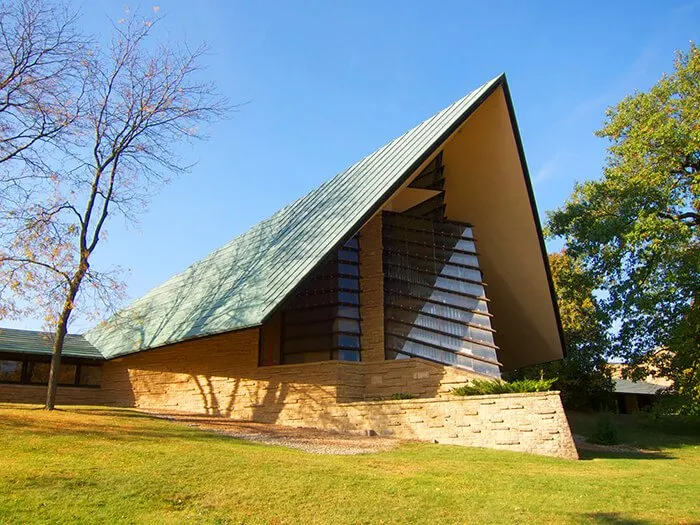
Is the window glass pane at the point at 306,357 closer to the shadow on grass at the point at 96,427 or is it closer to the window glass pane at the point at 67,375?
the shadow on grass at the point at 96,427

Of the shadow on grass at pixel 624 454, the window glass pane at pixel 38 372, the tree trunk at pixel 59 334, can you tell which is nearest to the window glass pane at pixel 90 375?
the window glass pane at pixel 38 372

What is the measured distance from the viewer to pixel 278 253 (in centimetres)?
1731

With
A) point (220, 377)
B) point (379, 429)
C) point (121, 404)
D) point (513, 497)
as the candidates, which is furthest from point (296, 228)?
point (513, 497)

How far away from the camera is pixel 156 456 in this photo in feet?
30.5

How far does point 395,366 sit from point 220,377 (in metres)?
5.46

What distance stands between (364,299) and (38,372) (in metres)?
12.7

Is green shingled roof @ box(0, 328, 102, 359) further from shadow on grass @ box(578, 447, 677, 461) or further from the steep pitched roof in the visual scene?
the steep pitched roof

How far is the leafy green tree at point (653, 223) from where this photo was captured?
20016 millimetres

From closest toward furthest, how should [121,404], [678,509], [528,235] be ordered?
[678,509], [528,235], [121,404]

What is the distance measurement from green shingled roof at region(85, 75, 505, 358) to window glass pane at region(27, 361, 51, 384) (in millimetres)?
2021

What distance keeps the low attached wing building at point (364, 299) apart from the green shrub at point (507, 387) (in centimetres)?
60

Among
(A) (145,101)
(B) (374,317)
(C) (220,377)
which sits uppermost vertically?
(A) (145,101)

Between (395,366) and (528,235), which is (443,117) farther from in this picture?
(395,366)

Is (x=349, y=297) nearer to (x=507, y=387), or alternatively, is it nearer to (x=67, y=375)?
(x=507, y=387)
